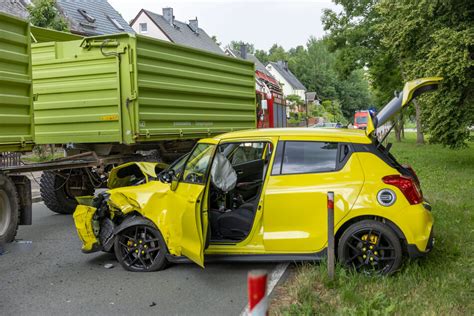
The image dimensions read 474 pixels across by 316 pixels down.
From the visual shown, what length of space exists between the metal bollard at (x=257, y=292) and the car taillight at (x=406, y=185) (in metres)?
3.03

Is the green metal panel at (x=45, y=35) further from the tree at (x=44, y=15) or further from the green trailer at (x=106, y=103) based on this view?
the tree at (x=44, y=15)

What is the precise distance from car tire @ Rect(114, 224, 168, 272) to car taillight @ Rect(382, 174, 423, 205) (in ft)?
7.80

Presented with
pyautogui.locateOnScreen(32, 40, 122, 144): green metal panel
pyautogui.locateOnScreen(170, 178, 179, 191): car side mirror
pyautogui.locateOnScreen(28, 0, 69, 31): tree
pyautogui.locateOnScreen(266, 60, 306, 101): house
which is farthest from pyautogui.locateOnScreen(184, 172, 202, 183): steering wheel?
pyautogui.locateOnScreen(266, 60, 306, 101): house

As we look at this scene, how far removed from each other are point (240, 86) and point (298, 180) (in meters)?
7.07

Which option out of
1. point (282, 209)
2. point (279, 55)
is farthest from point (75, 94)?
point (279, 55)

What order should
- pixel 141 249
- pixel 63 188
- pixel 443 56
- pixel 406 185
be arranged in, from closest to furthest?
pixel 406 185 → pixel 141 249 → pixel 63 188 → pixel 443 56

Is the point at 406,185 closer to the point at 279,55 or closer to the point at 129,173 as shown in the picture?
the point at 129,173

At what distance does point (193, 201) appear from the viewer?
490 centimetres

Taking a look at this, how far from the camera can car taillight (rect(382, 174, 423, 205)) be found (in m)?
4.72

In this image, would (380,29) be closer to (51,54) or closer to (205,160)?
(51,54)

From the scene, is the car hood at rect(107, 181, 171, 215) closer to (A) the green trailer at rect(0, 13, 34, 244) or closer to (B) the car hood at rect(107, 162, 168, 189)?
(B) the car hood at rect(107, 162, 168, 189)

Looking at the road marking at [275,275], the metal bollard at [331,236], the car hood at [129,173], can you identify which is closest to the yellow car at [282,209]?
the road marking at [275,275]

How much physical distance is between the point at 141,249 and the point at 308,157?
6.61ft

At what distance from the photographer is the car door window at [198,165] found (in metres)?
5.11
